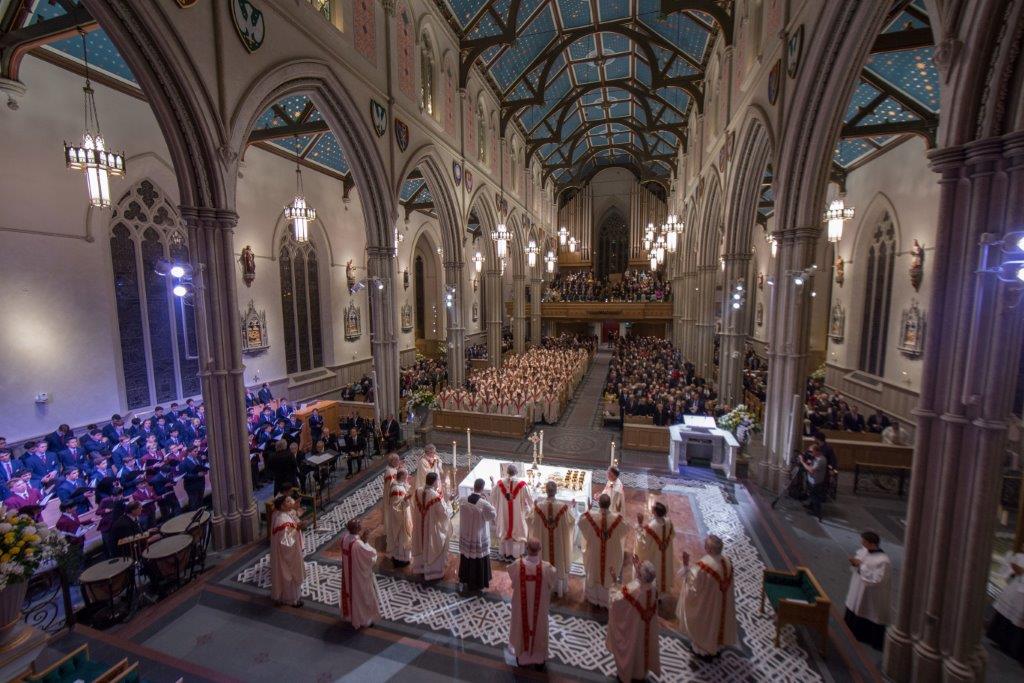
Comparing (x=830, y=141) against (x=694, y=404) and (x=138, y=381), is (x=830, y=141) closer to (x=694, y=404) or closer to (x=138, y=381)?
(x=694, y=404)

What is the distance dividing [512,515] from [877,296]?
15702 millimetres

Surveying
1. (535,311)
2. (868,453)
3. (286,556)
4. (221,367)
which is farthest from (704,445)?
(535,311)

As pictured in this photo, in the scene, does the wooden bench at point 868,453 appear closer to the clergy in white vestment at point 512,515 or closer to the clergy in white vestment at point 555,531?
the clergy in white vestment at point 555,531

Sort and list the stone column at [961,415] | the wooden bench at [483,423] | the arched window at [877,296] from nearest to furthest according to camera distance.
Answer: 1. the stone column at [961,415]
2. the wooden bench at [483,423]
3. the arched window at [877,296]

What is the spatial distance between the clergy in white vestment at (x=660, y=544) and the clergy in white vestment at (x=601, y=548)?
378mm

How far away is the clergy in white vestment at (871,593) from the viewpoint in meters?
5.14

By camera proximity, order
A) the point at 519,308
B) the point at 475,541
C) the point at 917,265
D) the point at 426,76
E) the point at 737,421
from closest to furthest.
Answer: the point at 475,541, the point at 737,421, the point at 917,265, the point at 426,76, the point at 519,308

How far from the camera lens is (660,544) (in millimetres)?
Result: 5988

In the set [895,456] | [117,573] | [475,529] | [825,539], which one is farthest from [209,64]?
[895,456]

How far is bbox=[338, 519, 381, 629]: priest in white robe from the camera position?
5.46 metres

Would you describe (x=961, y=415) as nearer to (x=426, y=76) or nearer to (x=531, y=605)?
(x=531, y=605)

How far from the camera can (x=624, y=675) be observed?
4.61 m

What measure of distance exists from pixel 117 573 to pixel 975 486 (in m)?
9.47

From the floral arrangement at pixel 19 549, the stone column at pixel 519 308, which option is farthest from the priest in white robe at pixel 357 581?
the stone column at pixel 519 308
